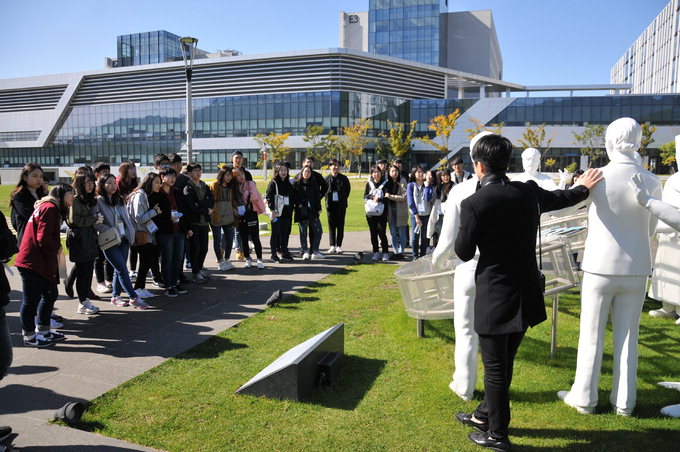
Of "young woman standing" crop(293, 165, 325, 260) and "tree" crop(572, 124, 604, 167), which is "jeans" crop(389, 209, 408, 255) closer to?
"young woman standing" crop(293, 165, 325, 260)

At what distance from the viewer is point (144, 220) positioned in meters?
7.22

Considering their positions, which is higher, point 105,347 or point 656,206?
point 656,206

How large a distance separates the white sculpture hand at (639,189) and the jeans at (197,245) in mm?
6666

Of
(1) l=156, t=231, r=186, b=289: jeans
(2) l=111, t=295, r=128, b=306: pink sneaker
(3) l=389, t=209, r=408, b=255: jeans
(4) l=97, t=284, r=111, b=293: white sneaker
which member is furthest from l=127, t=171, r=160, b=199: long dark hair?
(3) l=389, t=209, r=408, b=255: jeans

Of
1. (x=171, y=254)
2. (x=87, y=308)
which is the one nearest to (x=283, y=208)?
(x=171, y=254)

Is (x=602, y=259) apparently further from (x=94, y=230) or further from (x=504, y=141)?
(x=94, y=230)

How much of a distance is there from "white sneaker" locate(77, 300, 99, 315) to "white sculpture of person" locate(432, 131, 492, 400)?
4941 millimetres

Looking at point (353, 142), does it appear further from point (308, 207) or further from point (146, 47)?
point (146, 47)

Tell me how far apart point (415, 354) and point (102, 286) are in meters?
5.37

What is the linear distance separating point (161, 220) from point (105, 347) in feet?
8.19

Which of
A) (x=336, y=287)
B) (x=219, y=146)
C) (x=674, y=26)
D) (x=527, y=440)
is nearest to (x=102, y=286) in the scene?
(x=336, y=287)

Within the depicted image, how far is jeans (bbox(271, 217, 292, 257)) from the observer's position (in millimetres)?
10578

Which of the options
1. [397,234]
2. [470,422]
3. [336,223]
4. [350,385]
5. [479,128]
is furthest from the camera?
[479,128]

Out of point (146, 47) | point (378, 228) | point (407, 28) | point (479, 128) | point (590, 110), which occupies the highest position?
point (146, 47)
